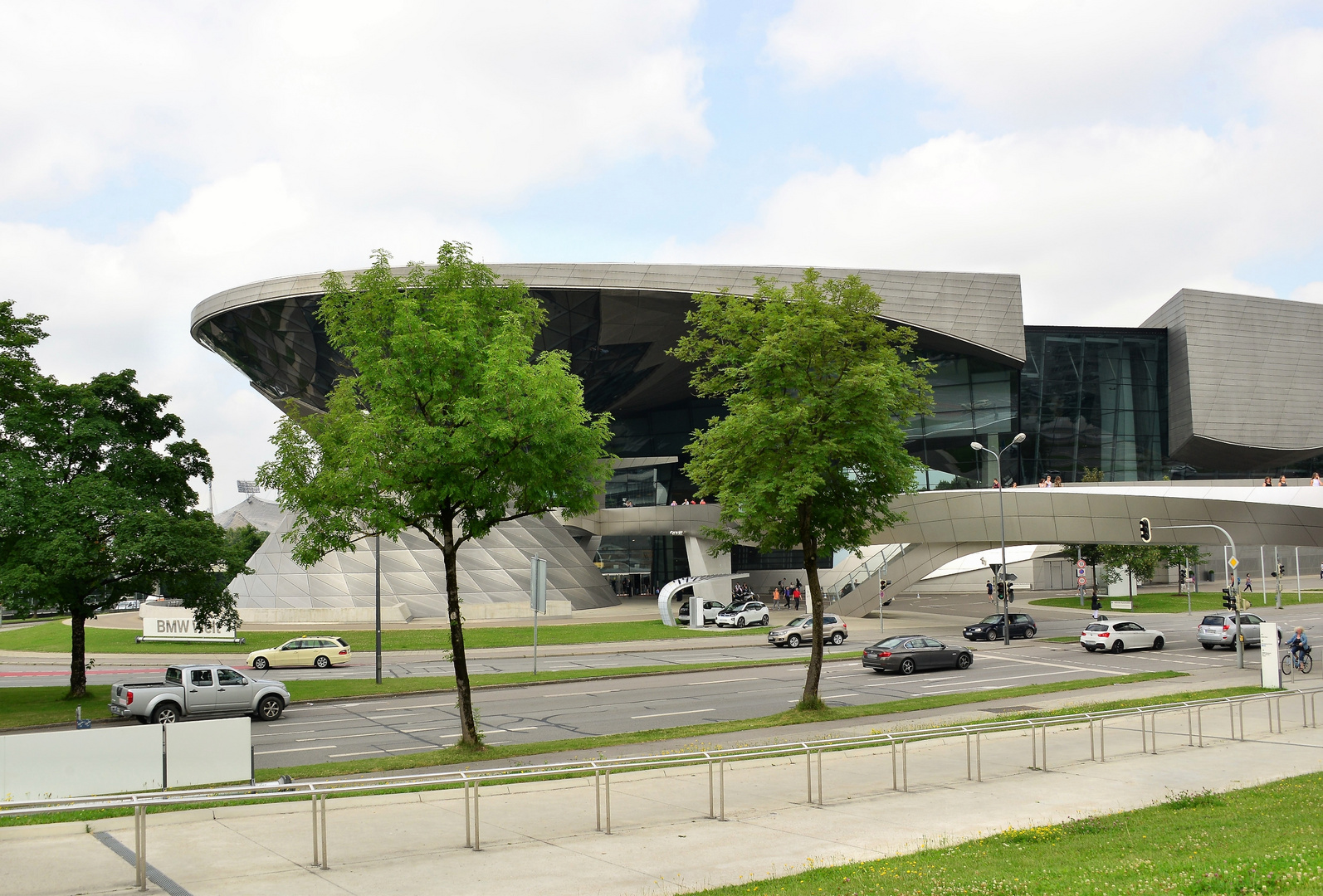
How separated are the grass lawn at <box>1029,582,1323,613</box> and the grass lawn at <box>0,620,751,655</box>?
1246 inches

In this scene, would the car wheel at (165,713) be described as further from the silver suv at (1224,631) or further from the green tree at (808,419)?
the silver suv at (1224,631)

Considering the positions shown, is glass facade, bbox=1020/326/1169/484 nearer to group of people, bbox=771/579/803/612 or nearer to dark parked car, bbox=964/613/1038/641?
group of people, bbox=771/579/803/612

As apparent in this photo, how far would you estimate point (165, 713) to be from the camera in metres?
23.4

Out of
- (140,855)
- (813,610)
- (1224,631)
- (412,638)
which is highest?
(813,610)

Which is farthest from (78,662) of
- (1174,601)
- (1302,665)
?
(1174,601)

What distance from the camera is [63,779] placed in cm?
1326

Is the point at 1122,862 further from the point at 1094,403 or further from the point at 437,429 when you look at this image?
the point at 1094,403

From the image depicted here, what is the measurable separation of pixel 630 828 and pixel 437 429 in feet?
27.4

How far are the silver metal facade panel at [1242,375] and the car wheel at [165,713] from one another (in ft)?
230

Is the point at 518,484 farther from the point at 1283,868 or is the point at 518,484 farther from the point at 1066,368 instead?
the point at 1066,368

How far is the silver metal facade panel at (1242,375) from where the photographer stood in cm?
7138

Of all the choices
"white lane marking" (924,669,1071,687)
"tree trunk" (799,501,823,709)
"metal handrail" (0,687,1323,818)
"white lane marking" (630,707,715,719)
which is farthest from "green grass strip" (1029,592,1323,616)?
"metal handrail" (0,687,1323,818)

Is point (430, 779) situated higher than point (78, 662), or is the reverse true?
point (430, 779)

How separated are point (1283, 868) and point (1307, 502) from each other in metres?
39.0
